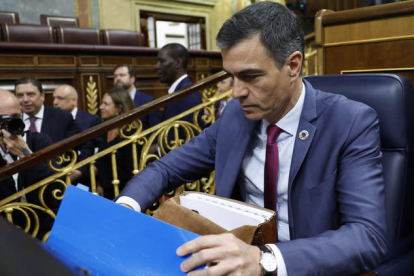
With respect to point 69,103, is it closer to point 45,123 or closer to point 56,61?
point 45,123

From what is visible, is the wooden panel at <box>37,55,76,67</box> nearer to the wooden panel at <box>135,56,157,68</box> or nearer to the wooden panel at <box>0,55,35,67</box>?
the wooden panel at <box>0,55,35,67</box>

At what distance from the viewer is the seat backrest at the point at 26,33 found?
5168 mm

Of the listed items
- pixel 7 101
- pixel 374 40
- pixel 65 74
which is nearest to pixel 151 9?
pixel 65 74

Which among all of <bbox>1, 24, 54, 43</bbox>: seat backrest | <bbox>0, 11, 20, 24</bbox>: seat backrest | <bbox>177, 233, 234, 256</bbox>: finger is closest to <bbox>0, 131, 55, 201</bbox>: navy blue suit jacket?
<bbox>177, 233, 234, 256</bbox>: finger

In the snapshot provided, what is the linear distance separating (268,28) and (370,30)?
0.94m

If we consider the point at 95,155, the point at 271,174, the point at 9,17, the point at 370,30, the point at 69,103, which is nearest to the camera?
the point at 271,174

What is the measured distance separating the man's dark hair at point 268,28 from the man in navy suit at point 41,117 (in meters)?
2.13

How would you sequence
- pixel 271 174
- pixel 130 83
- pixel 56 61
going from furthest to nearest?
pixel 56 61 < pixel 130 83 < pixel 271 174

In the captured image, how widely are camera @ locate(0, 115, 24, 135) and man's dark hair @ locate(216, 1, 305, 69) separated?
1184 millimetres

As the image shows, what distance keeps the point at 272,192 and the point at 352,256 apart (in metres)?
0.30

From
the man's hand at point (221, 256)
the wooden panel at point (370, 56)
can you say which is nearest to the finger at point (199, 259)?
the man's hand at point (221, 256)

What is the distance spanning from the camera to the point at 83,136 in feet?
5.62

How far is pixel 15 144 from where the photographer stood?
1774mm

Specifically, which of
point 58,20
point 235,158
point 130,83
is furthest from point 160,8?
point 235,158
